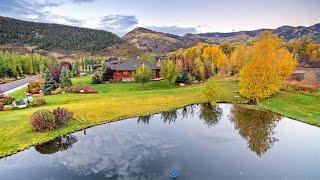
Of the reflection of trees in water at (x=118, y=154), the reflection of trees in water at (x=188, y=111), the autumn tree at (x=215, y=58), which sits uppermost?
the autumn tree at (x=215, y=58)

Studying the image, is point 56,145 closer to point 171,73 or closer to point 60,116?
point 60,116

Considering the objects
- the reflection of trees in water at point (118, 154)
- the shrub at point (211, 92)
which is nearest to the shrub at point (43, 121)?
the reflection of trees in water at point (118, 154)

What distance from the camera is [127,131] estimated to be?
1635 inches

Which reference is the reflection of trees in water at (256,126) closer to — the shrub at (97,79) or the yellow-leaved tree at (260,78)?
the yellow-leaved tree at (260,78)

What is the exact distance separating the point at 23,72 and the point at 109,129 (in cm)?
10534

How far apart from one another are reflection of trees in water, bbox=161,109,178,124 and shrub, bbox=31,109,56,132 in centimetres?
1558

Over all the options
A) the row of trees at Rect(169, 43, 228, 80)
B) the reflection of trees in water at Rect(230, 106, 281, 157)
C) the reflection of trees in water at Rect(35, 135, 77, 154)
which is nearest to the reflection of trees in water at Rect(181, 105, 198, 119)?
the reflection of trees in water at Rect(230, 106, 281, 157)

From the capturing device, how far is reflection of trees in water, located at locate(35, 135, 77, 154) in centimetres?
3446

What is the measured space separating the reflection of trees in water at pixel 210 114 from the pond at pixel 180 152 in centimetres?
58

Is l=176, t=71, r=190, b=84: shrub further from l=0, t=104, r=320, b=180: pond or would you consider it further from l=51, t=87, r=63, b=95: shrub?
l=0, t=104, r=320, b=180: pond

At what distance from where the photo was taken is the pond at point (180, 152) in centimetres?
2805

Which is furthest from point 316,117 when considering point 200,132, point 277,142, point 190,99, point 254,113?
point 190,99

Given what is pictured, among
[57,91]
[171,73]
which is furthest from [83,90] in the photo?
[171,73]

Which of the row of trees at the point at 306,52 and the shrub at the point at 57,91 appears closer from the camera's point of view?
the shrub at the point at 57,91
